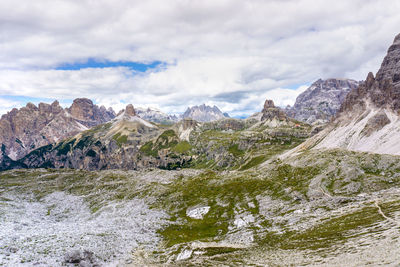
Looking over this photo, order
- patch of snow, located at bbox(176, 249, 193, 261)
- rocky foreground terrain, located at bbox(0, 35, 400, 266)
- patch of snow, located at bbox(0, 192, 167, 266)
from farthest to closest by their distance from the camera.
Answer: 1. patch of snow, located at bbox(176, 249, 193, 261)
2. patch of snow, located at bbox(0, 192, 167, 266)
3. rocky foreground terrain, located at bbox(0, 35, 400, 266)

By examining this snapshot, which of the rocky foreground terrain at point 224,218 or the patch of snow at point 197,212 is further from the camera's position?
the patch of snow at point 197,212

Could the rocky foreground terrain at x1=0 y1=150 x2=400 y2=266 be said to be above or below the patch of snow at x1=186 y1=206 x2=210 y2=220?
above

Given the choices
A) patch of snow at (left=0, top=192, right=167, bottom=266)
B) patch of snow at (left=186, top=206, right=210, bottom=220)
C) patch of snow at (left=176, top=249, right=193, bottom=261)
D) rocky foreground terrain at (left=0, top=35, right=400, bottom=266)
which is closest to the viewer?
rocky foreground terrain at (left=0, top=35, right=400, bottom=266)

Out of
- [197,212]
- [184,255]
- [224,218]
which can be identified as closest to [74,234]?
[184,255]

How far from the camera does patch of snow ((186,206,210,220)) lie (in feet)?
376

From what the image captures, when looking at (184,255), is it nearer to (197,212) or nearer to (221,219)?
(221,219)

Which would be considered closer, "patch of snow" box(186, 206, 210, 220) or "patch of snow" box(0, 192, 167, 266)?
"patch of snow" box(0, 192, 167, 266)

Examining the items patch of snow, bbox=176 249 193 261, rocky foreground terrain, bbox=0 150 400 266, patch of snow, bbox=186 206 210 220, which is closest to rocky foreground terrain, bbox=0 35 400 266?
patch of snow, bbox=176 249 193 261

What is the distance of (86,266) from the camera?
59125 millimetres

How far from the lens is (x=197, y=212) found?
388 feet

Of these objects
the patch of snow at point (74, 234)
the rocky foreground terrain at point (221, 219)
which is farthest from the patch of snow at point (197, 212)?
the patch of snow at point (74, 234)

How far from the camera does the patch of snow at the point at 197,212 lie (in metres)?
115

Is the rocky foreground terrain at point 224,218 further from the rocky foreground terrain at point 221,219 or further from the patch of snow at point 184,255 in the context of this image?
the rocky foreground terrain at point 221,219

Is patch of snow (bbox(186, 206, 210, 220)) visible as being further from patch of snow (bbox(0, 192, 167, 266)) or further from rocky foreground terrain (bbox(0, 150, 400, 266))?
patch of snow (bbox(0, 192, 167, 266))
